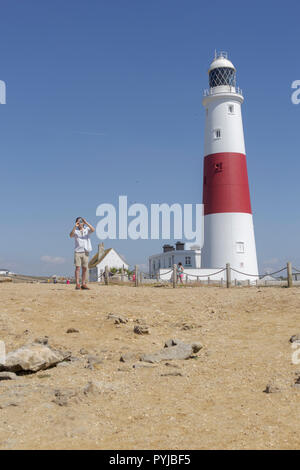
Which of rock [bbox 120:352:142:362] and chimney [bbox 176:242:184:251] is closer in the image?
rock [bbox 120:352:142:362]

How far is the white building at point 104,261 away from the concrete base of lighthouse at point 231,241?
21.7 meters

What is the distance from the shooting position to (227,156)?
104 ft

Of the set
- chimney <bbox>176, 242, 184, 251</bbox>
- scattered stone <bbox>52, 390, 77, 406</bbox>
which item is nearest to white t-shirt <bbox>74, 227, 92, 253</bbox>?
scattered stone <bbox>52, 390, 77, 406</bbox>

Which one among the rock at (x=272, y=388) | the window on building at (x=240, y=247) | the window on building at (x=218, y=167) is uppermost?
the window on building at (x=218, y=167)

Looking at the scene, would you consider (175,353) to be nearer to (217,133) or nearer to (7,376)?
(7,376)

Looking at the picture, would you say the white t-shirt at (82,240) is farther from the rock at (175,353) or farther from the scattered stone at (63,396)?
the scattered stone at (63,396)

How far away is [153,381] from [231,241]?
2493cm

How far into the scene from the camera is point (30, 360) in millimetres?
7836

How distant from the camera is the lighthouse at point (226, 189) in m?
31.3

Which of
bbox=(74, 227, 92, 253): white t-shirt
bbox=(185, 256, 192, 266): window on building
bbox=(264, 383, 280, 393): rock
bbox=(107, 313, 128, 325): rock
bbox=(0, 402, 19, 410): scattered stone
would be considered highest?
bbox=(185, 256, 192, 266): window on building

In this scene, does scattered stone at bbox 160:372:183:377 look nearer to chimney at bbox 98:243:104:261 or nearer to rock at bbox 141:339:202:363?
rock at bbox 141:339:202:363

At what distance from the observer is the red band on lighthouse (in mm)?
31156

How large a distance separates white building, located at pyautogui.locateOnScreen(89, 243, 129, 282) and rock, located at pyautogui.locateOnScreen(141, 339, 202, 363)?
1693 inches

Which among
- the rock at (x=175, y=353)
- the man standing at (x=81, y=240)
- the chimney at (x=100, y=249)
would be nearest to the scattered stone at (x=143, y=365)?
the rock at (x=175, y=353)
